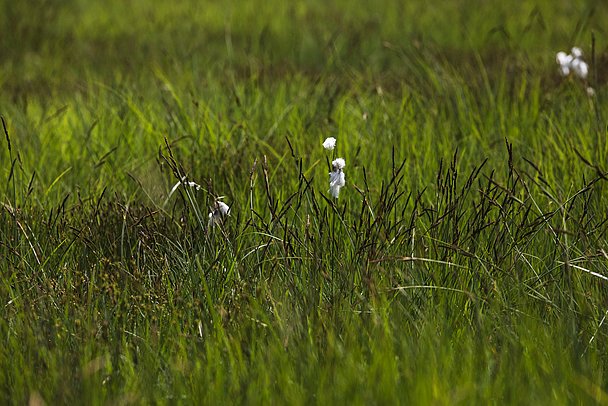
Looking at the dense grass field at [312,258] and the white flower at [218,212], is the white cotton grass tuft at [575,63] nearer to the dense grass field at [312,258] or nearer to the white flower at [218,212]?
the dense grass field at [312,258]

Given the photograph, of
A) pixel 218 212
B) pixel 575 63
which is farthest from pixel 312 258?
pixel 575 63

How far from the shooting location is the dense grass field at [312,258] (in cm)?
213

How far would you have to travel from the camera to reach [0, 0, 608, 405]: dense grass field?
2.13 m

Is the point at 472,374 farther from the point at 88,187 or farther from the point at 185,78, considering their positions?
the point at 185,78

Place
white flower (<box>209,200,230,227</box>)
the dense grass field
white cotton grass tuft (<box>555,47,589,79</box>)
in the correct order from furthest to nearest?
1. white cotton grass tuft (<box>555,47,589,79</box>)
2. white flower (<box>209,200,230,227</box>)
3. the dense grass field

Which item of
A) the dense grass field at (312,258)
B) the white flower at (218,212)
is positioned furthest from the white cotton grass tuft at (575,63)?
the white flower at (218,212)

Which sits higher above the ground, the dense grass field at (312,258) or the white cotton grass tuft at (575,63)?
the white cotton grass tuft at (575,63)

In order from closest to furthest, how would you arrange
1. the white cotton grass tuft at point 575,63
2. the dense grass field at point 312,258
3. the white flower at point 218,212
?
the dense grass field at point 312,258
the white flower at point 218,212
the white cotton grass tuft at point 575,63

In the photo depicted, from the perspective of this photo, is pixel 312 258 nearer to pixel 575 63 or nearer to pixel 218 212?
pixel 218 212

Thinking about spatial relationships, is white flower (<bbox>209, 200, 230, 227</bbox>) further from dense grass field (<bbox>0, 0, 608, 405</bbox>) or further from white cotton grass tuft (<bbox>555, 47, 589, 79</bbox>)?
white cotton grass tuft (<bbox>555, 47, 589, 79</bbox>)

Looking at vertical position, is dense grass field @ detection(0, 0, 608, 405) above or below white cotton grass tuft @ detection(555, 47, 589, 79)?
below

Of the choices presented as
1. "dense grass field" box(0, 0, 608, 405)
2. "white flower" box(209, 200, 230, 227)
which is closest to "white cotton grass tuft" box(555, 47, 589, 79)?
"dense grass field" box(0, 0, 608, 405)

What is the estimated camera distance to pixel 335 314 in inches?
92.1

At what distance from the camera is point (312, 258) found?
2.62 meters
